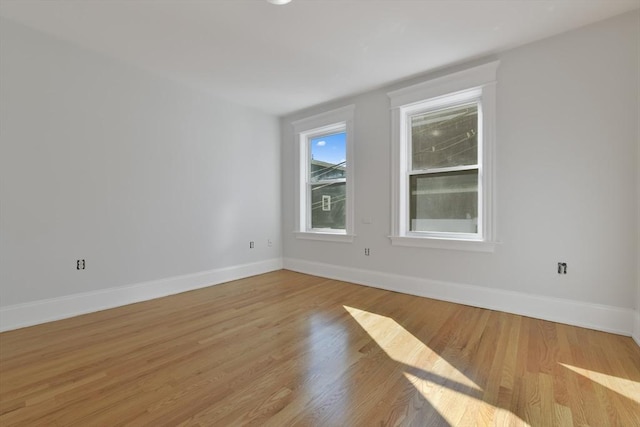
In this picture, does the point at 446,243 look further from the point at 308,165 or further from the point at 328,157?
the point at 308,165

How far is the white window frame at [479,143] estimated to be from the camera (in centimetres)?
296

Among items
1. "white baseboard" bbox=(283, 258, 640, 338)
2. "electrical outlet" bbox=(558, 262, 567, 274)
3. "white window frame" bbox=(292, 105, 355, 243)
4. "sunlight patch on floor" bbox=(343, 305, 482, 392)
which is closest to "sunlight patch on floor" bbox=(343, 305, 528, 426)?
"sunlight patch on floor" bbox=(343, 305, 482, 392)

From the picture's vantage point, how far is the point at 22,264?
2578 millimetres

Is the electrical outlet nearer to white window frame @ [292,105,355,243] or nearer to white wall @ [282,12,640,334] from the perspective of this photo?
white wall @ [282,12,640,334]

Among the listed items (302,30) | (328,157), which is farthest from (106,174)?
(328,157)

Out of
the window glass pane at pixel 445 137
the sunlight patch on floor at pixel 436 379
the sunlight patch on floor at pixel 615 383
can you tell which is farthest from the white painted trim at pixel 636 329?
the window glass pane at pixel 445 137

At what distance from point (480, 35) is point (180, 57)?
9.71ft

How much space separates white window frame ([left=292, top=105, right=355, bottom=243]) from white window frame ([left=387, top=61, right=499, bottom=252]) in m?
0.68

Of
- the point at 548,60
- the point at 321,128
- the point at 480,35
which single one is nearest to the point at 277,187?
the point at 321,128

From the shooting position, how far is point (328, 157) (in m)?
4.64

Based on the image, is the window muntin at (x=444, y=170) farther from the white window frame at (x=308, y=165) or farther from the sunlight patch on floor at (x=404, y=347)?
the sunlight patch on floor at (x=404, y=347)

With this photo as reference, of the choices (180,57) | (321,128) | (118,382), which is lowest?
(118,382)

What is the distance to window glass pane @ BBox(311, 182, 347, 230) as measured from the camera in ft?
14.6

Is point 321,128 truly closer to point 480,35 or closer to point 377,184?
A: point 377,184
